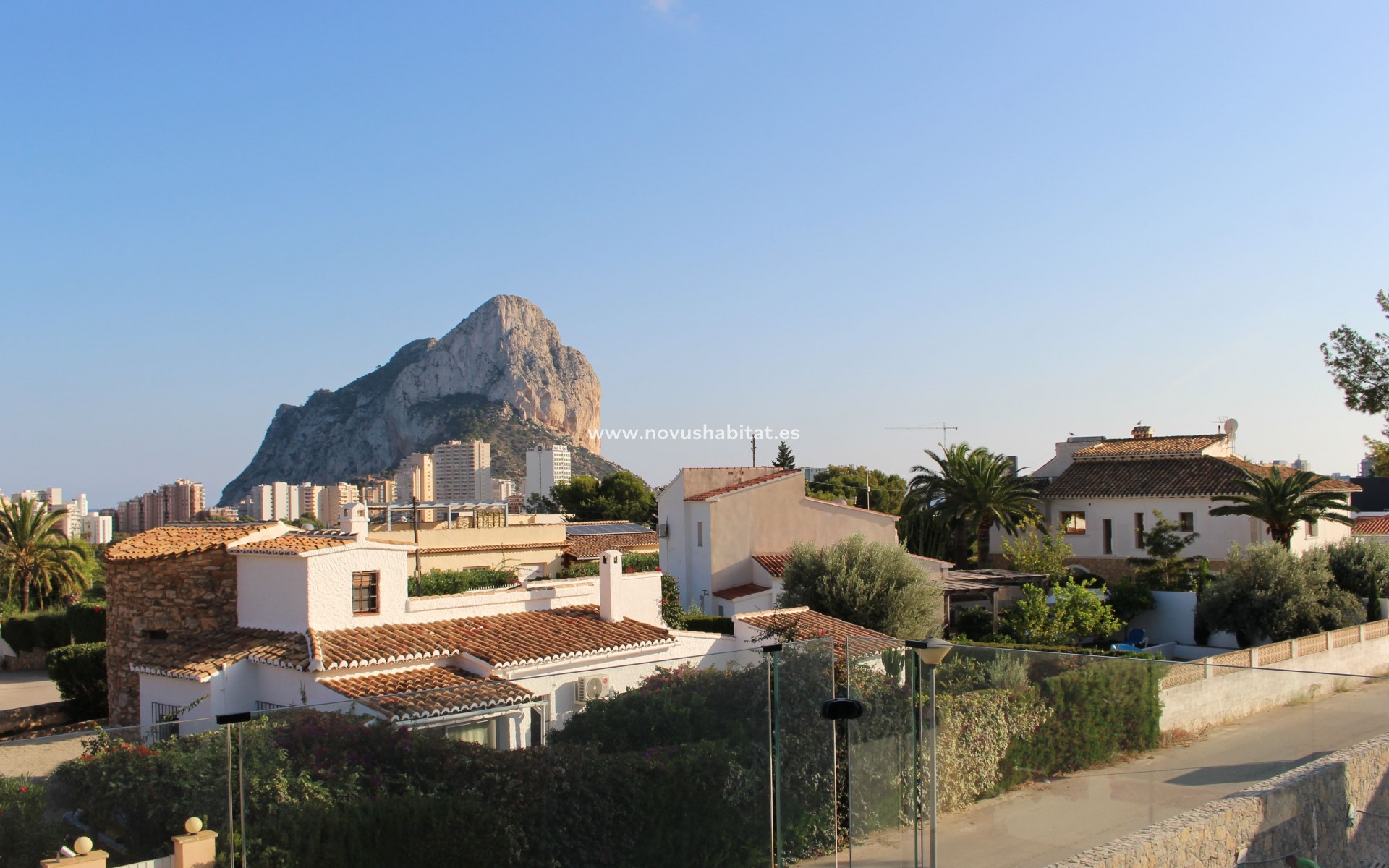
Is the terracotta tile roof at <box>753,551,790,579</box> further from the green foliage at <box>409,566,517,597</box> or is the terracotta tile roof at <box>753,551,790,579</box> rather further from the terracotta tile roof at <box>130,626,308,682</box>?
the terracotta tile roof at <box>130,626,308,682</box>

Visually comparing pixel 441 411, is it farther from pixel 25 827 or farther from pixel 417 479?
pixel 25 827

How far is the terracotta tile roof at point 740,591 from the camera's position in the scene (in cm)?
2950

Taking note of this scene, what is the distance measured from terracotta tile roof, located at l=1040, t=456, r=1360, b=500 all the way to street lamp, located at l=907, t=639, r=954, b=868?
31637mm

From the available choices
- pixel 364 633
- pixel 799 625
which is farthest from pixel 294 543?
pixel 799 625

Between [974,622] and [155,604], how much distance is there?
2154 centimetres

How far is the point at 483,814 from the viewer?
18.6 ft

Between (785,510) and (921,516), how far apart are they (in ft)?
32.8

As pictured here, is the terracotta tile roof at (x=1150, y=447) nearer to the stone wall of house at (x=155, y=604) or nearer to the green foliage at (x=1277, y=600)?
the green foliage at (x=1277, y=600)

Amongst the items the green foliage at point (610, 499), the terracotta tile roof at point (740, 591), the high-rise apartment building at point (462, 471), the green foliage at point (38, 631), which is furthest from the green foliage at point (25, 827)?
Answer: the high-rise apartment building at point (462, 471)

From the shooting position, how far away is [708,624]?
2539cm

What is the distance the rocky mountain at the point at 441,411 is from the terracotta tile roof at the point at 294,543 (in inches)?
3676

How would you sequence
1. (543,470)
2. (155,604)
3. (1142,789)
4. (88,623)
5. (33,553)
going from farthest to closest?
(543,470) → (33,553) → (88,623) → (155,604) → (1142,789)

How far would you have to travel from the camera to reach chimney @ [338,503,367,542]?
17.8 metres

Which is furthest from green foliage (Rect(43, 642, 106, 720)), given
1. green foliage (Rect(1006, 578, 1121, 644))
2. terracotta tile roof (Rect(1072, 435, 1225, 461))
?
terracotta tile roof (Rect(1072, 435, 1225, 461))
